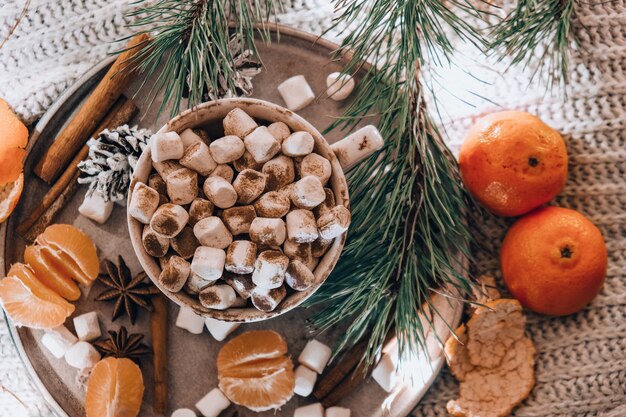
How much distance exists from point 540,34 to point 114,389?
95 centimetres

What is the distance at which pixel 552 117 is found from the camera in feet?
3.59

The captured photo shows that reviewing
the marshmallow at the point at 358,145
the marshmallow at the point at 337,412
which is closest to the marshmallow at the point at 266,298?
the marshmallow at the point at 358,145

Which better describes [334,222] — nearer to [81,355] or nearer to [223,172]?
[223,172]

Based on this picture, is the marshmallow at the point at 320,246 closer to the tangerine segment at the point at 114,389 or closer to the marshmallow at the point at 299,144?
the marshmallow at the point at 299,144

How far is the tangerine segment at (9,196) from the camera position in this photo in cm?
101

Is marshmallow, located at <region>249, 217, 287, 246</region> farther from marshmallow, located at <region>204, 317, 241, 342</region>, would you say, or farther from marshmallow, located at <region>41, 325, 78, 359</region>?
marshmallow, located at <region>41, 325, 78, 359</region>

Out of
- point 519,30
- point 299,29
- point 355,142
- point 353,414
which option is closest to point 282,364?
point 353,414

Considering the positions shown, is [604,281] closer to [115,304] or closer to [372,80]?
[372,80]

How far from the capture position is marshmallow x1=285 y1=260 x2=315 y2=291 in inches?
31.8

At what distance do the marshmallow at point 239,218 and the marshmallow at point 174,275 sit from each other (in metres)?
0.08

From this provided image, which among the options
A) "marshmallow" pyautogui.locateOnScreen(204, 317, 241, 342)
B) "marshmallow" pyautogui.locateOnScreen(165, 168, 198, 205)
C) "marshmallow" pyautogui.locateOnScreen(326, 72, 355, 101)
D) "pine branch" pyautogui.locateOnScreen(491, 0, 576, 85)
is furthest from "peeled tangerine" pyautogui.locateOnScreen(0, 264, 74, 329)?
"pine branch" pyautogui.locateOnScreen(491, 0, 576, 85)

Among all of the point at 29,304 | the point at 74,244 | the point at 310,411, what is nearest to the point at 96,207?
the point at 74,244

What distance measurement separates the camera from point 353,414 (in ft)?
3.44

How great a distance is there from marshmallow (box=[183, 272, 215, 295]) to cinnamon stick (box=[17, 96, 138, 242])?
1.14 feet
